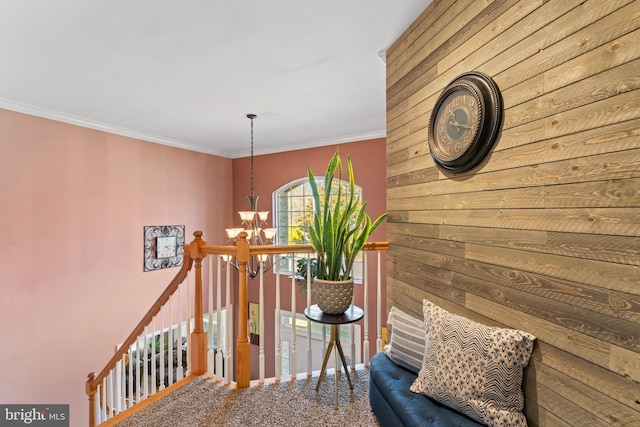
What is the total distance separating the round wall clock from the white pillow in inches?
34.7

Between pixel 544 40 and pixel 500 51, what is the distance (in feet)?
0.67

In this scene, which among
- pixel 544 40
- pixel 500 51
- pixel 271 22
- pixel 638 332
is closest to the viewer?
pixel 638 332

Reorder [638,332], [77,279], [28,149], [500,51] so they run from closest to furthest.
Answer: [638,332]
[500,51]
[28,149]
[77,279]

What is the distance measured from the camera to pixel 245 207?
5.85m

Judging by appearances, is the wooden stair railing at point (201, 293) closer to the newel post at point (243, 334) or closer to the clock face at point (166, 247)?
the newel post at point (243, 334)

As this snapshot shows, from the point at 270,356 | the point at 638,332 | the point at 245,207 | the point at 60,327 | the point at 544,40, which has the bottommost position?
the point at 270,356

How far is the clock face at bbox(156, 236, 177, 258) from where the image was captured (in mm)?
4629

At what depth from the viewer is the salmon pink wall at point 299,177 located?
4453 mm

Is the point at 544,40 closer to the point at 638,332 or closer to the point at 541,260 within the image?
the point at 541,260

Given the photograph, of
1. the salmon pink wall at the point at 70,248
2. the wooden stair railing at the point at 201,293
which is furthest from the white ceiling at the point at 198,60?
the wooden stair railing at the point at 201,293

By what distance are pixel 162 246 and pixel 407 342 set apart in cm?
414

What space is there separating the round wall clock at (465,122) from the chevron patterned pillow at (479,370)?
0.75 meters

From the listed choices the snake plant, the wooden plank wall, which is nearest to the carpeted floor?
the snake plant

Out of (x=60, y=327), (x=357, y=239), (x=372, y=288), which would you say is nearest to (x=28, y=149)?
(x=60, y=327)
